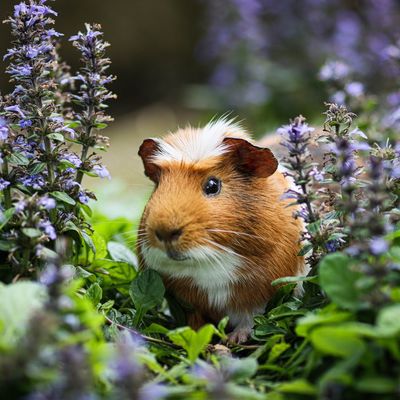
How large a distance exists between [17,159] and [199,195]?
854 mm

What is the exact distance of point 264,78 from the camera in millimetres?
8609

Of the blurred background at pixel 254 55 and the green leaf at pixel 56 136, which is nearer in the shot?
the green leaf at pixel 56 136

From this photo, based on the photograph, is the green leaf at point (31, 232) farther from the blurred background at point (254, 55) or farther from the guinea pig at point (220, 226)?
the blurred background at point (254, 55)

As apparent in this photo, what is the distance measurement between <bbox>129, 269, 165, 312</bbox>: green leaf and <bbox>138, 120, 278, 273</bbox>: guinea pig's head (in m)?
0.06

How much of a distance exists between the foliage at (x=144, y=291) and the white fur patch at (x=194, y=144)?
341 mm

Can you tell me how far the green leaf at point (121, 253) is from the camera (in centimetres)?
418

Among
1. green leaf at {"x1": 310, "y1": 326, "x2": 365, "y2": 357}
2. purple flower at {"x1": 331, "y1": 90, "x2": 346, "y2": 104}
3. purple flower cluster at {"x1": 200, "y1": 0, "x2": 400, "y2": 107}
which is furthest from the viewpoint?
purple flower cluster at {"x1": 200, "y1": 0, "x2": 400, "y2": 107}

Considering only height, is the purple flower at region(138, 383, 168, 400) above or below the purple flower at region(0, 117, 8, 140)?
below

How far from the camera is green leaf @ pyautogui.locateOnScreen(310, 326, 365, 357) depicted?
2.55m

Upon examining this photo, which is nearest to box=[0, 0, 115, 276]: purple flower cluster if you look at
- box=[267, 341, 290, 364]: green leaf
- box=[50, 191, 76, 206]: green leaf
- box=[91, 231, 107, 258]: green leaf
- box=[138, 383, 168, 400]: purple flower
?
box=[50, 191, 76, 206]: green leaf

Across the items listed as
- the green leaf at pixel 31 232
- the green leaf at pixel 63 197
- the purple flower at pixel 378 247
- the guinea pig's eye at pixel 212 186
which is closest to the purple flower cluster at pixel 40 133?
the green leaf at pixel 63 197

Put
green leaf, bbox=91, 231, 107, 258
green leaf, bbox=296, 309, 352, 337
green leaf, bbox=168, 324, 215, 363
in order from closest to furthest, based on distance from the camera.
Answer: green leaf, bbox=296, 309, 352, 337 → green leaf, bbox=168, 324, 215, 363 → green leaf, bbox=91, 231, 107, 258

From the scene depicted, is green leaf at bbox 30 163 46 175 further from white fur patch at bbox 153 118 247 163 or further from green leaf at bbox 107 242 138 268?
green leaf at bbox 107 242 138 268

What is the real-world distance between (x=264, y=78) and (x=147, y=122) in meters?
2.19
